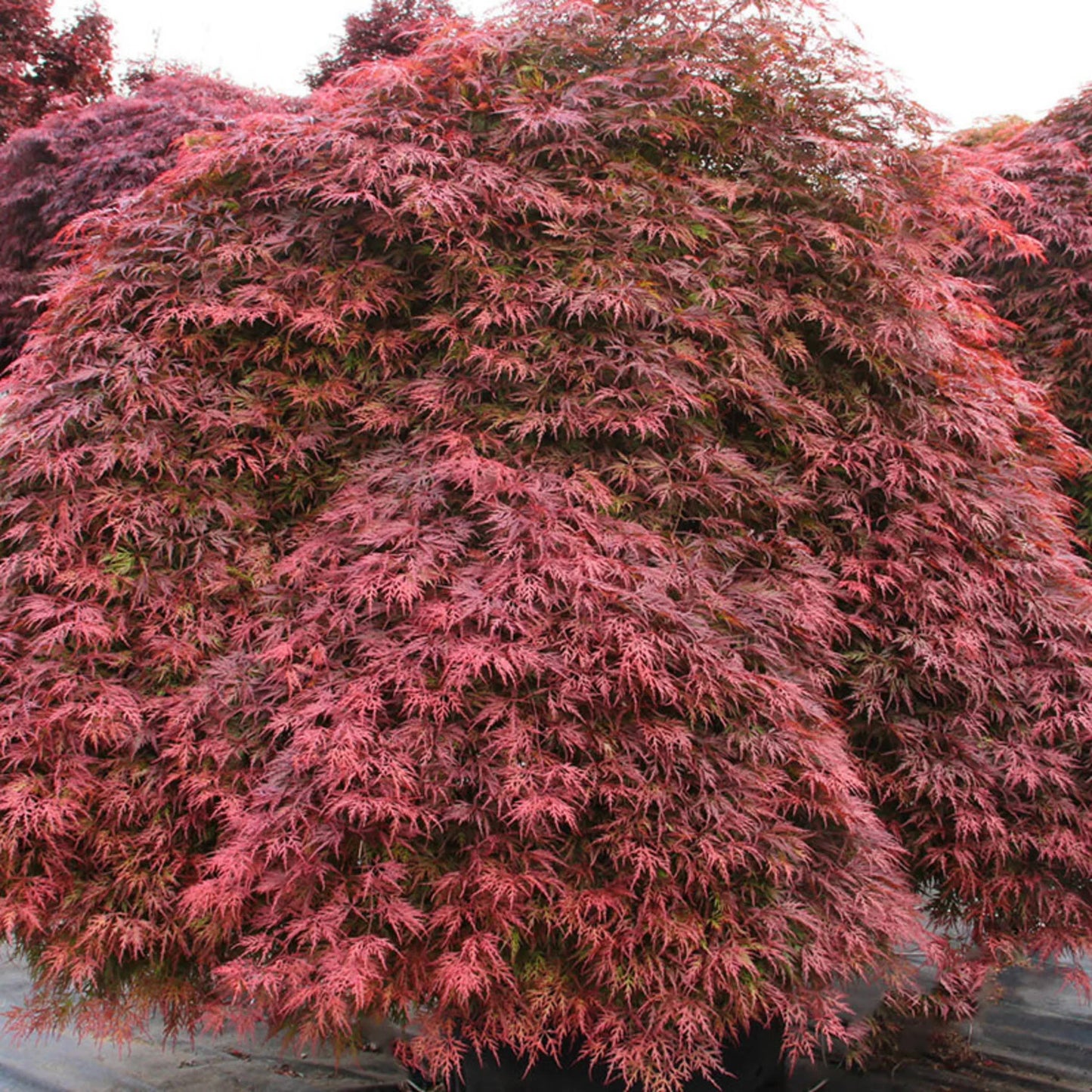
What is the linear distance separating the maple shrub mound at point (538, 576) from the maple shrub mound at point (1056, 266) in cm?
186

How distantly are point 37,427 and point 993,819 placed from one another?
9.15 ft

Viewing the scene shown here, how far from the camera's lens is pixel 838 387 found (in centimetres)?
300

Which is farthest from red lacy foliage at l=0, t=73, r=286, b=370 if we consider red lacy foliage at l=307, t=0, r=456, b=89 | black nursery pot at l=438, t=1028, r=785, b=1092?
black nursery pot at l=438, t=1028, r=785, b=1092

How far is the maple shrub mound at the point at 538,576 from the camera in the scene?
236cm

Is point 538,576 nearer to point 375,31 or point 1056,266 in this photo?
point 1056,266

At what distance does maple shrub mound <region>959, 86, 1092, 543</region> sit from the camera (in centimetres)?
475

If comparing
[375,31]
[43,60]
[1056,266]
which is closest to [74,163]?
[375,31]

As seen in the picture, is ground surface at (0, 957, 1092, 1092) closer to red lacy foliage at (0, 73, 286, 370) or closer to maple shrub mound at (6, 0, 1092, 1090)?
maple shrub mound at (6, 0, 1092, 1090)

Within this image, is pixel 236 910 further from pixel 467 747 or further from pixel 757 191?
pixel 757 191

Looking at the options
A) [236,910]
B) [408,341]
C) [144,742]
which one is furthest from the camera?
[408,341]

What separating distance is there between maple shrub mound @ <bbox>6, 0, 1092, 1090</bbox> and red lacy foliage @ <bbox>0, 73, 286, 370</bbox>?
6.86 m

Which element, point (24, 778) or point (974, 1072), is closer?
point (24, 778)

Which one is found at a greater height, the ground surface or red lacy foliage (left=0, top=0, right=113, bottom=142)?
red lacy foliage (left=0, top=0, right=113, bottom=142)

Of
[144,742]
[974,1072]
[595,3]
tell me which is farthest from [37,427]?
[974,1072]
